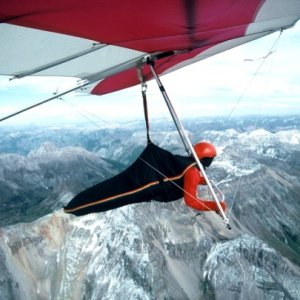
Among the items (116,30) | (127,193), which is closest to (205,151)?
(127,193)

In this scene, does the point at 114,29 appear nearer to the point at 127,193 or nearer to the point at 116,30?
the point at 116,30

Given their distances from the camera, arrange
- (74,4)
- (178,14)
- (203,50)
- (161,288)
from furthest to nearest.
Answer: (161,288) < (203,50) < (178,14) < (74,4)

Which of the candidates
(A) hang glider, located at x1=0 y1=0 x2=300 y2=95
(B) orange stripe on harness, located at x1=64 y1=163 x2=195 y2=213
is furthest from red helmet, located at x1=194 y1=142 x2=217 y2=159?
(A) hang glider, located at x1=0 y1=0 x2=300 y2=95


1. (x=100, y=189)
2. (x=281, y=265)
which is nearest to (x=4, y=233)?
(x=281, y=265)

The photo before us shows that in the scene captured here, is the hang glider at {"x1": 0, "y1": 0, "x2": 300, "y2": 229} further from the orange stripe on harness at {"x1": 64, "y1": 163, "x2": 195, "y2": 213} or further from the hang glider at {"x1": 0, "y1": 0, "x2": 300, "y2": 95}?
the orange stripe on harness at {"x1": 64, "y1": 163, "x2": 195, "y2": 213}

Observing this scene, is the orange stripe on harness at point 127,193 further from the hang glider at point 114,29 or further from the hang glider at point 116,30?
the hang glider at point 114,29

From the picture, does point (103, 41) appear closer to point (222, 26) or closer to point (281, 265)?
point (222, 26)

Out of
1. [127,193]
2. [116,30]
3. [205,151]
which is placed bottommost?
[127,193]

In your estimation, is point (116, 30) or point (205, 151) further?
point (205, 151)

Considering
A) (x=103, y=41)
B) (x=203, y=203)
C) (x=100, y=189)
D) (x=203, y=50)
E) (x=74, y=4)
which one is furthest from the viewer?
(x=203, y=50)
